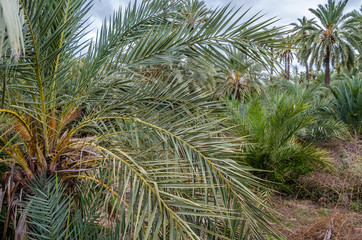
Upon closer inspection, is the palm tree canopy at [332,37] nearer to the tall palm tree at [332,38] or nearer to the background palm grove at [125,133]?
the tall palm tree at [332,38]

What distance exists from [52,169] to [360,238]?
3472 mm

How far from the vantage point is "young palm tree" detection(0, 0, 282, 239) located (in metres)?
1.72

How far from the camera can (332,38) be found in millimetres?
17453

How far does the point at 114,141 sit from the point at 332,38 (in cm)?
1908

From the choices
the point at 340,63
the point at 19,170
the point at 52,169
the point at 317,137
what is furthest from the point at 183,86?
the point at 340,63

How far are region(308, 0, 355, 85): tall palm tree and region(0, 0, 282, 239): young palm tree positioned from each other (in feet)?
55.7

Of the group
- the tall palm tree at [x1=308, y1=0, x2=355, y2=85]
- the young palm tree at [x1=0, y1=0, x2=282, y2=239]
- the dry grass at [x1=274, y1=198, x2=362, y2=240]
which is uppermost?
the tall palm tree at [x1=308, y1=0, x2=355, y2=85]

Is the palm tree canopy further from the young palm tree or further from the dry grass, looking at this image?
the young palm tree

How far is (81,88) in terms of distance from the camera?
2291 mm

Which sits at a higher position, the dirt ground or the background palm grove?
the background palm grove

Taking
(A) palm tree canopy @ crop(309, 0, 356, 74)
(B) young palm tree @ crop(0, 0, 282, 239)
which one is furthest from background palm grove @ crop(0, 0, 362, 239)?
(A) palm tree canopy @ crop(309, 0, 356, 74)

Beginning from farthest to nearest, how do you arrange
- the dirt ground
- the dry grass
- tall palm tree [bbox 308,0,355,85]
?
tall palm tree [bbox 308,0,355,85]
the dirt ground
the dry grass

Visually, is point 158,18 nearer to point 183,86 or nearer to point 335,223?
point 183,86

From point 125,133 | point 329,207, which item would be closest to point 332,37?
point 329,207
